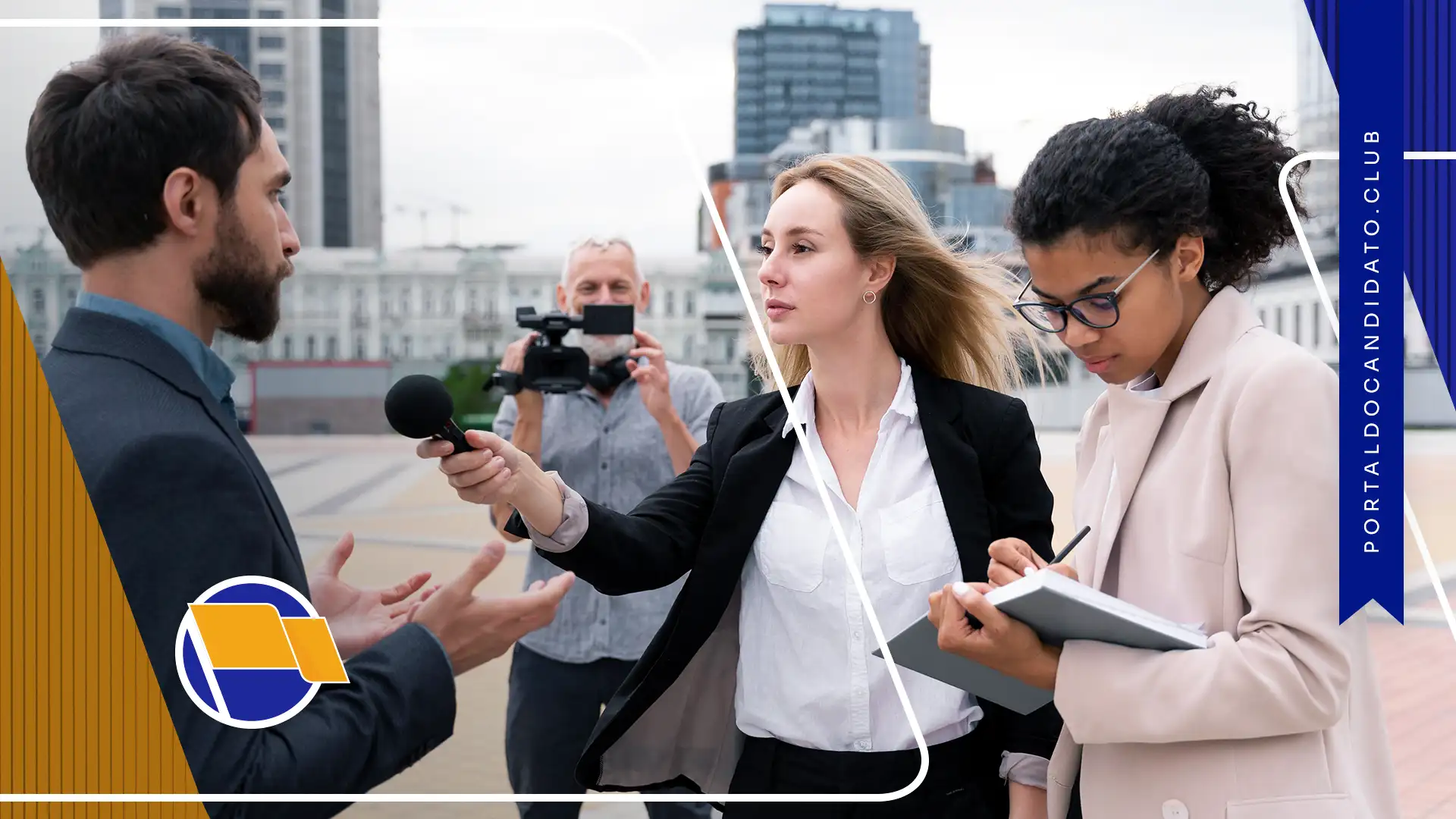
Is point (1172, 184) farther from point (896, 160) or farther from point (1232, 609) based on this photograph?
point (896, 160)

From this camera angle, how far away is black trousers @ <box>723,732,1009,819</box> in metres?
1.73

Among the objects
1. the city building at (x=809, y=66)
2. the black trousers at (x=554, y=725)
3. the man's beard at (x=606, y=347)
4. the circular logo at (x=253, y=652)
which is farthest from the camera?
the city building at (x=809, y=66)

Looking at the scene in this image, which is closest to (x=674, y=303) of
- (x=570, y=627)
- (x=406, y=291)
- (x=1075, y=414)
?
(x=406, y=291)

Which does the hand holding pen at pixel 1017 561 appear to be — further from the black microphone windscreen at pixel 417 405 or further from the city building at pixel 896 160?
the city building at pixel 896 160

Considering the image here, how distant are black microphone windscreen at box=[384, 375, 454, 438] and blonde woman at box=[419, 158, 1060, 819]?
10 cm

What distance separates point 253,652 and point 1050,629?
108 cm

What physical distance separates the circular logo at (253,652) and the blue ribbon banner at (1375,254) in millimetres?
1308

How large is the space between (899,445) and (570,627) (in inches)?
46.8

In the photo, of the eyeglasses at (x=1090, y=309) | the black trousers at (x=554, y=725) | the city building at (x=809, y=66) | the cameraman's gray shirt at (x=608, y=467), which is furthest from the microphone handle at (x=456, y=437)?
the city building at (x=809, y=66)

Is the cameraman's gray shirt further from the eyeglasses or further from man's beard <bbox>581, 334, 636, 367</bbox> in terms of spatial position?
the eyeglasses

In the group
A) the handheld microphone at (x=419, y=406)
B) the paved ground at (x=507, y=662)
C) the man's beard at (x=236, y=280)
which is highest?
the man's beard at (x=236, y=280)

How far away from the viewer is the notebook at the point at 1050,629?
4.35 feet

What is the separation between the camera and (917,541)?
1.79 metres

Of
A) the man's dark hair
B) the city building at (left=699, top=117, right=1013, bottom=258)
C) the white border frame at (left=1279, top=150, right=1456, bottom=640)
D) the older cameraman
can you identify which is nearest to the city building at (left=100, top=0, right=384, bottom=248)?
the man's dark hair
